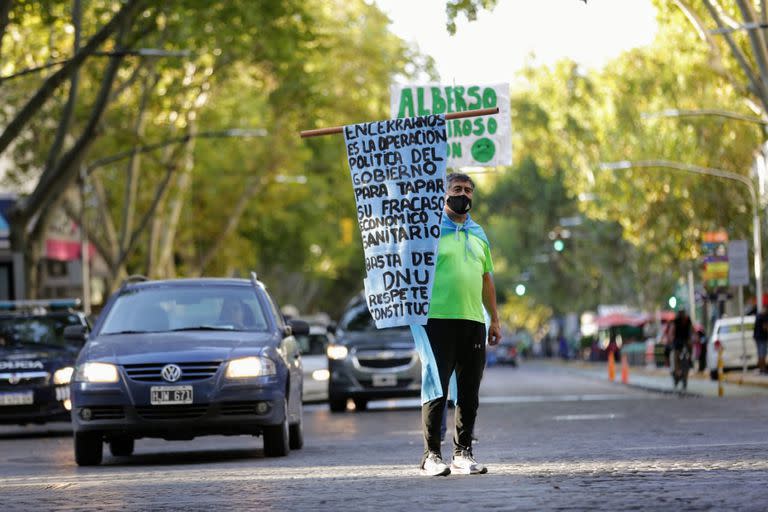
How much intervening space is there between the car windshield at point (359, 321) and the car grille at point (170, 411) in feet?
46.0

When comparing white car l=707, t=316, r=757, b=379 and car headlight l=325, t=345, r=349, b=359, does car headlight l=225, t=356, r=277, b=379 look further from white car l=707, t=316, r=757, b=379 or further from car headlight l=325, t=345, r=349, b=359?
white car l=707, t=316, r=757, b=379

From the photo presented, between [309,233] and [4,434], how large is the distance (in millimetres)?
40958

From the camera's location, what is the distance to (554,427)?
67.9ft

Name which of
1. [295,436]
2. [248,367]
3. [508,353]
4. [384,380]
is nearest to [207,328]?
[248,367]

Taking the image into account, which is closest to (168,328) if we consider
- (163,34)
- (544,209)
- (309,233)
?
(163,34)

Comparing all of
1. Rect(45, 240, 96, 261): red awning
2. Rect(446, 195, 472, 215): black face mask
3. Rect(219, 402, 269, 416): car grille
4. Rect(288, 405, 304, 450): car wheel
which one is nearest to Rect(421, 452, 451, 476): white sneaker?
Rect(446, 195, 472, 215): black face mask

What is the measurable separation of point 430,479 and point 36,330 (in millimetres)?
14357

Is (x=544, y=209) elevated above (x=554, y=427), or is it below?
above

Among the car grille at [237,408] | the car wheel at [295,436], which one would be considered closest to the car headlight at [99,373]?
the car grille at [237,408]

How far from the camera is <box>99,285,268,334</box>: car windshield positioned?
16875 millimetres

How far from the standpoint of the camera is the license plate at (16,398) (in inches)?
952

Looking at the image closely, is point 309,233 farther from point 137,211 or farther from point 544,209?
point 544,209

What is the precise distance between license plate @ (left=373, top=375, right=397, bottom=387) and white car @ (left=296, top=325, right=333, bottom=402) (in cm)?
465

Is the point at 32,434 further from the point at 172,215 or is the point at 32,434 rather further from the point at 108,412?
the point at 172,215
